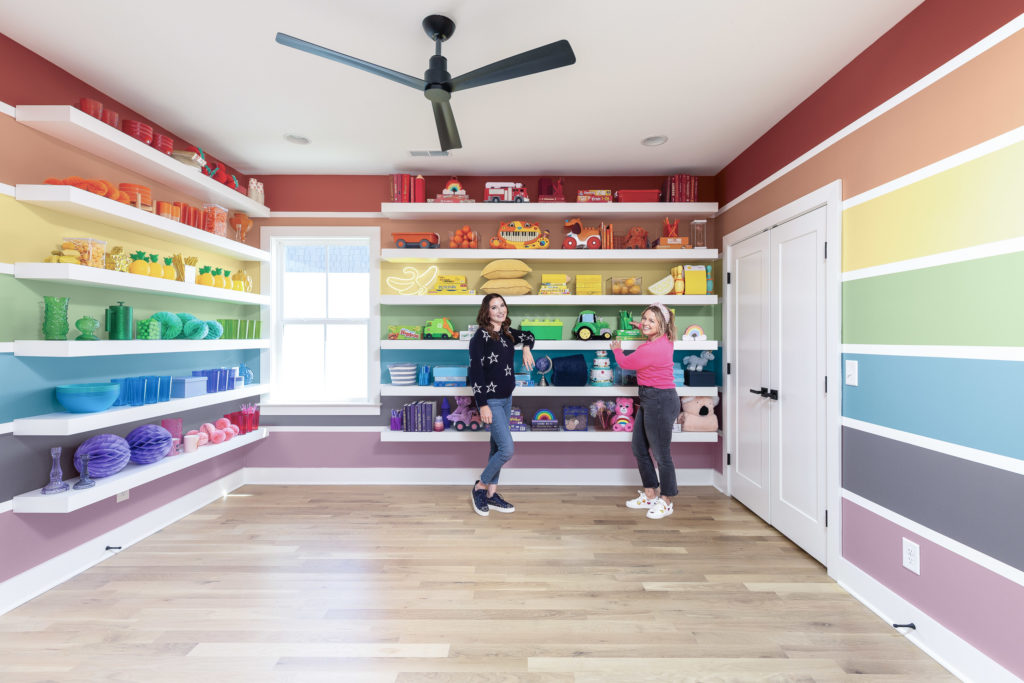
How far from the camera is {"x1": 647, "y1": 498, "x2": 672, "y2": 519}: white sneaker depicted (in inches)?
137

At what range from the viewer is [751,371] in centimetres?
356

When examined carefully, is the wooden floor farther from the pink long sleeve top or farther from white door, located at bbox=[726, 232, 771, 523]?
the pink long sleeve top

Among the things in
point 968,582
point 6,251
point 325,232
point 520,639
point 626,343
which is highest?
point 325,232

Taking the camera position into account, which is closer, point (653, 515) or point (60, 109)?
point (60, 109)

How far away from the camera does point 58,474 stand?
98.3 inches

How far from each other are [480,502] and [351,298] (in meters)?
2.30

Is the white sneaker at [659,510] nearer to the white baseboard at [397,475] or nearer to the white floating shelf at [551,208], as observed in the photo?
the white baseboard at [397,475]

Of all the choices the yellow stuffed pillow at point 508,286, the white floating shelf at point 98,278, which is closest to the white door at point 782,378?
the yellow stuffed pillow at point 508,286

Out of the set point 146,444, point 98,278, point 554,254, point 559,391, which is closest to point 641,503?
point 559,391

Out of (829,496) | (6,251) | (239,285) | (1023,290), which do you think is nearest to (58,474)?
(6,251)

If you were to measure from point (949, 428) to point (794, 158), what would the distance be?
1.93 metres

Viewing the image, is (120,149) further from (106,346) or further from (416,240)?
(416,240)

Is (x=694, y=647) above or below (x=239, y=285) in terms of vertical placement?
below

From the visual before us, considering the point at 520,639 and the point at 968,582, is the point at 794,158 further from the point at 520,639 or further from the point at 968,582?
the point at 520,639
